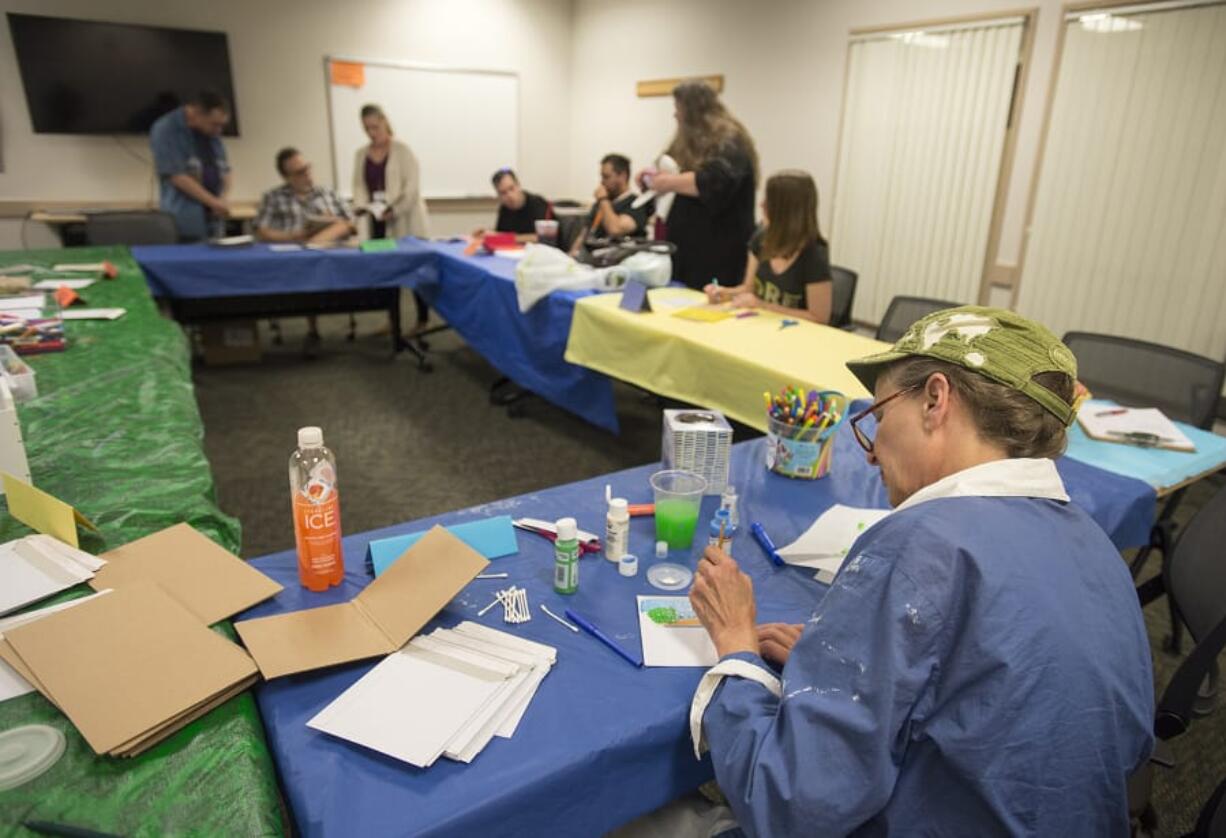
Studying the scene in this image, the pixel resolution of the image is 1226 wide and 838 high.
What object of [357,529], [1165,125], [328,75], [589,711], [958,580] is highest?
[328,75]

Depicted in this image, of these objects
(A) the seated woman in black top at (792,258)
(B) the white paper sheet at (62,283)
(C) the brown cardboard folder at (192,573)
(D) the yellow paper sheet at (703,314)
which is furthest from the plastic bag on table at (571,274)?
(C) the brown cardboard folder at (192,573)

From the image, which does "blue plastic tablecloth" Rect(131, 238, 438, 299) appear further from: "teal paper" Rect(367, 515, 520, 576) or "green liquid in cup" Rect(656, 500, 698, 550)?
"green liquid in cup" Rect(656, 500, 698, 550)

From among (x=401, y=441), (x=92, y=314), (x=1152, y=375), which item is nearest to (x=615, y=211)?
(x=401, y=441)

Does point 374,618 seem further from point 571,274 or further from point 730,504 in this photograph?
point 571,274

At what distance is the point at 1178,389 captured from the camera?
230 cm

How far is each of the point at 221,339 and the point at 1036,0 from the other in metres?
4.76

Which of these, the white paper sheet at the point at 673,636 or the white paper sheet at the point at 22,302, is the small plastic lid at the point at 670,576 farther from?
the white paper sheet at the point at 22,302

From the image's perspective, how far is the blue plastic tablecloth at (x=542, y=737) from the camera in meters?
0.76

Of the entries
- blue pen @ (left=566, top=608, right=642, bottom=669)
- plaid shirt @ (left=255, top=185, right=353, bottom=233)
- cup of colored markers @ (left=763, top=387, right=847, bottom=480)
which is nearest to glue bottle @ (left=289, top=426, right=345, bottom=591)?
blue pen @ (left=566, top=608, right=642, bottom=669)

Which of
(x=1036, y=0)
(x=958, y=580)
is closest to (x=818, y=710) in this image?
(x=958, y=580)

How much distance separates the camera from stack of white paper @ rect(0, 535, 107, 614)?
1.01 meters

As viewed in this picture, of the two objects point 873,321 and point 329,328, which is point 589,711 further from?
point 329,328

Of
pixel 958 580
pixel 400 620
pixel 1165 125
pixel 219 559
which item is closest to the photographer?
pixel 958 580

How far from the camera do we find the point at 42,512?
3.84ft
